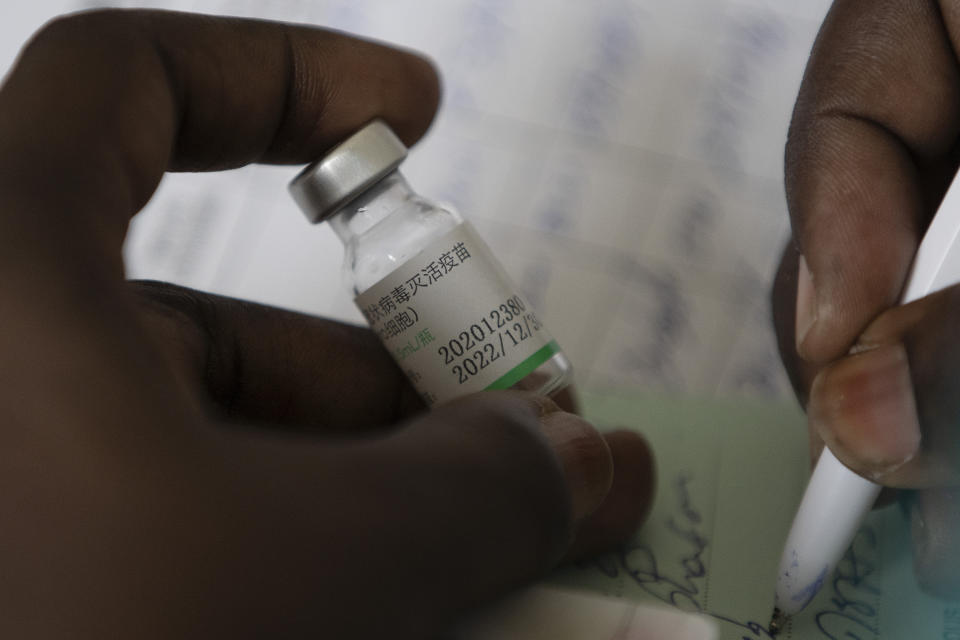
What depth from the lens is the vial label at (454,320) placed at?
1.30 feet

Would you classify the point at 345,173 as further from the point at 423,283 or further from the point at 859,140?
the point at 859,140

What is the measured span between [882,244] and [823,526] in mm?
141

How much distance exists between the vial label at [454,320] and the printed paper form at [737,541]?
0.56 feet

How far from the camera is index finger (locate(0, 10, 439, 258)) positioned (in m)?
0.27

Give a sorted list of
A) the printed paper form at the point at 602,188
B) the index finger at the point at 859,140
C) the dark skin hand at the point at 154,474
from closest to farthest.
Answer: the dark skin hand at the point at 154,474, the index finger at the point at 859,140, the printed paper form at the point at 602,188

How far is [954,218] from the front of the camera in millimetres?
370

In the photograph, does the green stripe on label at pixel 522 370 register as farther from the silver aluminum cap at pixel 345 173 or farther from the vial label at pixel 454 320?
the silver aluminum cap at pixel 345 173

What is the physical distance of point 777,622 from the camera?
46cm

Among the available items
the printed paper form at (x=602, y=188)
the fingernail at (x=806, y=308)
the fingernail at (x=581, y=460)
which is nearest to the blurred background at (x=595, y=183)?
the printed paper form at (x=602, y=188)

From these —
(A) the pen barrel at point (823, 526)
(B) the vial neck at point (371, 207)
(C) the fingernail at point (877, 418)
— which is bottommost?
(A) the pen barrel at point (823, 526)

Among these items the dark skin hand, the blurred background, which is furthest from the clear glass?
the blurred background

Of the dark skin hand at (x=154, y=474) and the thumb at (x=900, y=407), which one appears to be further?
the thumb at (x=900, y=407)

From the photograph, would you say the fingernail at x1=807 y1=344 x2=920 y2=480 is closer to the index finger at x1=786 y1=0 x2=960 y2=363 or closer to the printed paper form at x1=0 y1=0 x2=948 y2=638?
the index finger at x1=786 y1=0 x2=960 y2=363

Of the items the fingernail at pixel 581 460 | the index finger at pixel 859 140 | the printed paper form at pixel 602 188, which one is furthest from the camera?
the printed paper form at pixel 602 188
